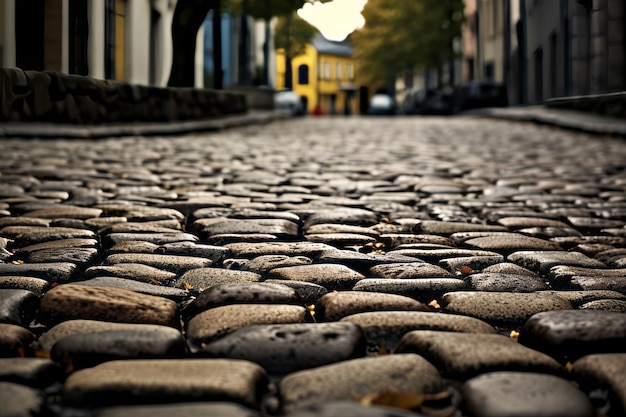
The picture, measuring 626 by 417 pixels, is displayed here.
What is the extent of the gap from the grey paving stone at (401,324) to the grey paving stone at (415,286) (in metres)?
0.32

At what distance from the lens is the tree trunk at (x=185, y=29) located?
11.0 m

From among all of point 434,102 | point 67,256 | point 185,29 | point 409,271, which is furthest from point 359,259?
point 434,102

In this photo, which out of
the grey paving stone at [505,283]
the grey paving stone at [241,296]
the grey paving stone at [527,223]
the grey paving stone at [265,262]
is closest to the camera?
the grey paving stone at [241,296]

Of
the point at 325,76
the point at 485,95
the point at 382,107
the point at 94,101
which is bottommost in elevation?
the point at 94,101

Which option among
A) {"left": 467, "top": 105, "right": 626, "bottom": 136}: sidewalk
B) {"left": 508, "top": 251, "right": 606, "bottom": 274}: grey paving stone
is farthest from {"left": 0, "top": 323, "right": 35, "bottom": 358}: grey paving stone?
{"left": 467, "top": 105, "right": 626, "bottom": 136}: sidewalk

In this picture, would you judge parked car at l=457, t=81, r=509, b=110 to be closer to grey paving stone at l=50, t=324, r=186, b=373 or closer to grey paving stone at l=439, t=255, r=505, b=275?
grey paving stone at l=439, t=255, r=505, b=275

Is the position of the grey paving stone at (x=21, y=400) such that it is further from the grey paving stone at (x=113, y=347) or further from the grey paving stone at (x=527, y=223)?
the grey paving stone at (x=527, y=223)

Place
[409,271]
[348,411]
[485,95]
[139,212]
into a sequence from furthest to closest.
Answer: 1. [485,95]
2. [139,212]
3. [409,271]
4. [348,411]

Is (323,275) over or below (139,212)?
below

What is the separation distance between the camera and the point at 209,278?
2.50 meters

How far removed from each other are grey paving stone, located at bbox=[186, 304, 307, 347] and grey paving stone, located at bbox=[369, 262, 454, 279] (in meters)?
0.57

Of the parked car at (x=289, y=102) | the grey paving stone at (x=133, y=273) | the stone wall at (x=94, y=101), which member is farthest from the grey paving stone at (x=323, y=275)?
the parked car at (x=289, y=102)

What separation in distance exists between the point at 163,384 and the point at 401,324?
0.67m

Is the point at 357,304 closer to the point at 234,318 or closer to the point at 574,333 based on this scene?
the point at 234,318
